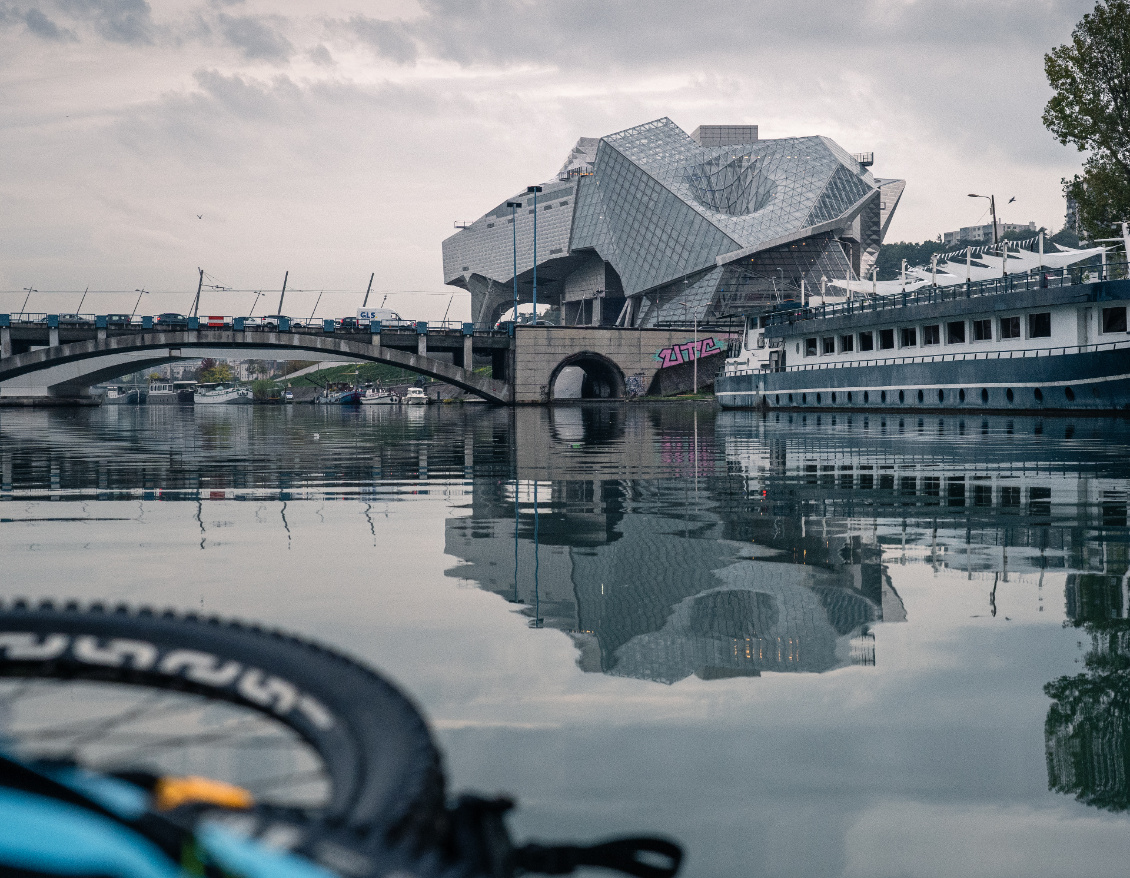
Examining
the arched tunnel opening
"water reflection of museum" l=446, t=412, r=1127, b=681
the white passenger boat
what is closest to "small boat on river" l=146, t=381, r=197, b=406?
the arched tunnel opening

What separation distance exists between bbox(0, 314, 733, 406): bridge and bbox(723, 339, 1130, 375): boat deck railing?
30.1 metres

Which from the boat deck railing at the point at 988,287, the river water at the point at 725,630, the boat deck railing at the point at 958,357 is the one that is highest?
the boat deck railing at the point at 988,287

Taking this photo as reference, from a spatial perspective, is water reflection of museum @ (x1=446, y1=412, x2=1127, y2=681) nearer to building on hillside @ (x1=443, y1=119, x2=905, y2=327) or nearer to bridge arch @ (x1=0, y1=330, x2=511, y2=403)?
bridge arch @ (x1=0, y1=330, x2=511, y2=403)

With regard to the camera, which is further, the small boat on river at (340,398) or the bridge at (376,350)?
the small boat on river at (340,398)

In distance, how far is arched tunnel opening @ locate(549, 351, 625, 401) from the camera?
83000 mm

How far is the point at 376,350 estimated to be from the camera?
247 feet

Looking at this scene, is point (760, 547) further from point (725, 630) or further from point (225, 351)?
point (225, 351)

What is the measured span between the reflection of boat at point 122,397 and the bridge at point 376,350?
5200 centimetres

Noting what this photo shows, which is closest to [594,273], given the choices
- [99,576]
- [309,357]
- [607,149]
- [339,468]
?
[607,149]

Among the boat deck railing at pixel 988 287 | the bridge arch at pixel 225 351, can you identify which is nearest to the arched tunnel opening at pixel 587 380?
the bridge arch at pixel 225 351

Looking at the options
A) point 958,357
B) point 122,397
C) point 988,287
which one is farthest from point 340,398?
point 988,287

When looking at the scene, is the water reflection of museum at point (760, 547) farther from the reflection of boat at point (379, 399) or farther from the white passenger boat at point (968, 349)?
the reflection of boat at point (379, 399)

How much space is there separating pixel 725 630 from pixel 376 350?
71900 mm

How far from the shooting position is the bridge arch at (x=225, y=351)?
7156 cm
